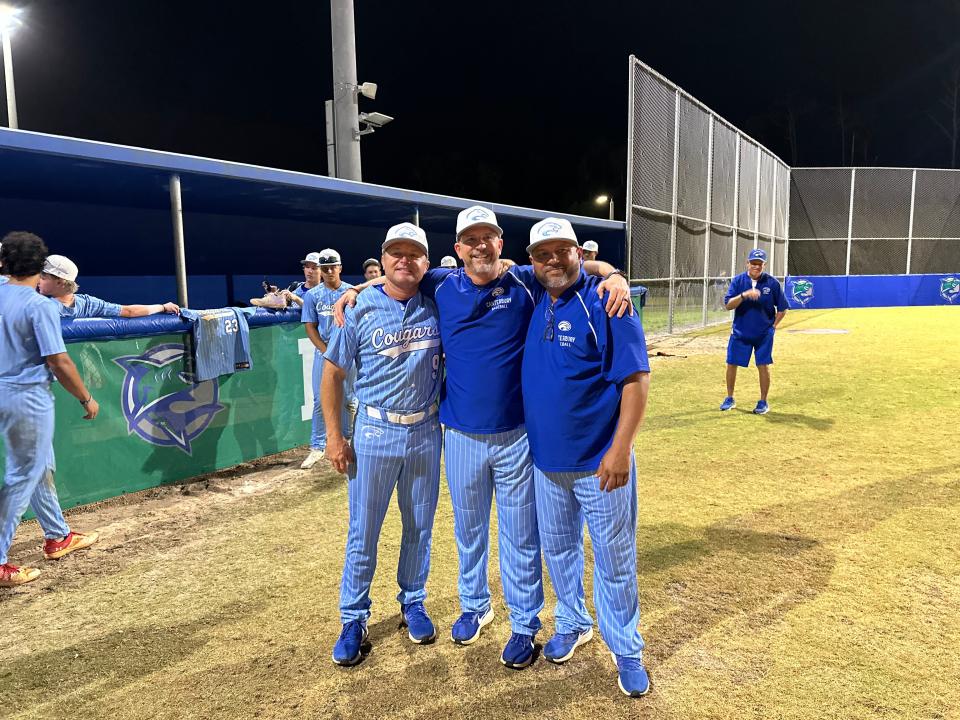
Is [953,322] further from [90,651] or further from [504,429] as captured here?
[90,651]

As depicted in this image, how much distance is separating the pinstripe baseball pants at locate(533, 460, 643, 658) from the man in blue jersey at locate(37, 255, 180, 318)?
389cm

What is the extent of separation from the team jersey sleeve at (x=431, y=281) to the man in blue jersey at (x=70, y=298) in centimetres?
290

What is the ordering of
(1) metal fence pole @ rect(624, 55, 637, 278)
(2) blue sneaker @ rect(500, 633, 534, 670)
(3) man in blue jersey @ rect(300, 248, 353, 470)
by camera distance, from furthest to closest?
(1) metal fence pole @ rect(624, 55, 637, 278)
(3) man in blue jersey @ rect(300, 248, 353, 470)
(2) blue sneaker @ rect(500, 633, 534, 670)

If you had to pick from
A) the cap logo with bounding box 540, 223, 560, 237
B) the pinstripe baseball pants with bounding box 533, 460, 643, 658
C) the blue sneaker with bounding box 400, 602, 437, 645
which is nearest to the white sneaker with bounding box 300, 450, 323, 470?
the blue sneaker with bounding box 400, 602, 437, 645

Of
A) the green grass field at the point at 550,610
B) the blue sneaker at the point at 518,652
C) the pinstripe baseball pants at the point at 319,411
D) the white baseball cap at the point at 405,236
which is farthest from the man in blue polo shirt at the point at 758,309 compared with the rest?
the blue sneaker at the point at 518,652

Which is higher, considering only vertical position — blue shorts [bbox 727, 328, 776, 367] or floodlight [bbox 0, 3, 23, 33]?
floodlight [bbox 0, 3, 23, 33]

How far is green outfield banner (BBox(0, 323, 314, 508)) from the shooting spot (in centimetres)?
555

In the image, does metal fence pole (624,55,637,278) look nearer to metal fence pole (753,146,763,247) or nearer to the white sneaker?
the white sneaker

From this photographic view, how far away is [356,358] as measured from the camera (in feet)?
11.1

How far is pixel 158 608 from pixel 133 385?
2.69 m

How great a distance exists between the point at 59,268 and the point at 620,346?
418 cm

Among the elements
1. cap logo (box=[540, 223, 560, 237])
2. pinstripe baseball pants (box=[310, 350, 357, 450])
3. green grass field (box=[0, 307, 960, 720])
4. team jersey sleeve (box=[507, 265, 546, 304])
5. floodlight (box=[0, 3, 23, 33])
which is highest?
floodlight (box=[0, 3, 23, 33])

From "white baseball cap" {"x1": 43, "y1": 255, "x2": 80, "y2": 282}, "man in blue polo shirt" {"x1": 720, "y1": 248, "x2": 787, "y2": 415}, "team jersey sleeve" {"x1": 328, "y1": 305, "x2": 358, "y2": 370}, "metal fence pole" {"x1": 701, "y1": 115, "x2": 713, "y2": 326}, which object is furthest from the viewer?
"metal fence pole" {"x1": 701, "y1": 115, "x2": 713, "y2": 326}

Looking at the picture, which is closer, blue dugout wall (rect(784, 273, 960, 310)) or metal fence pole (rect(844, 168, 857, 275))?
blue dugout wall (rect(784, 273, 960, 310))
